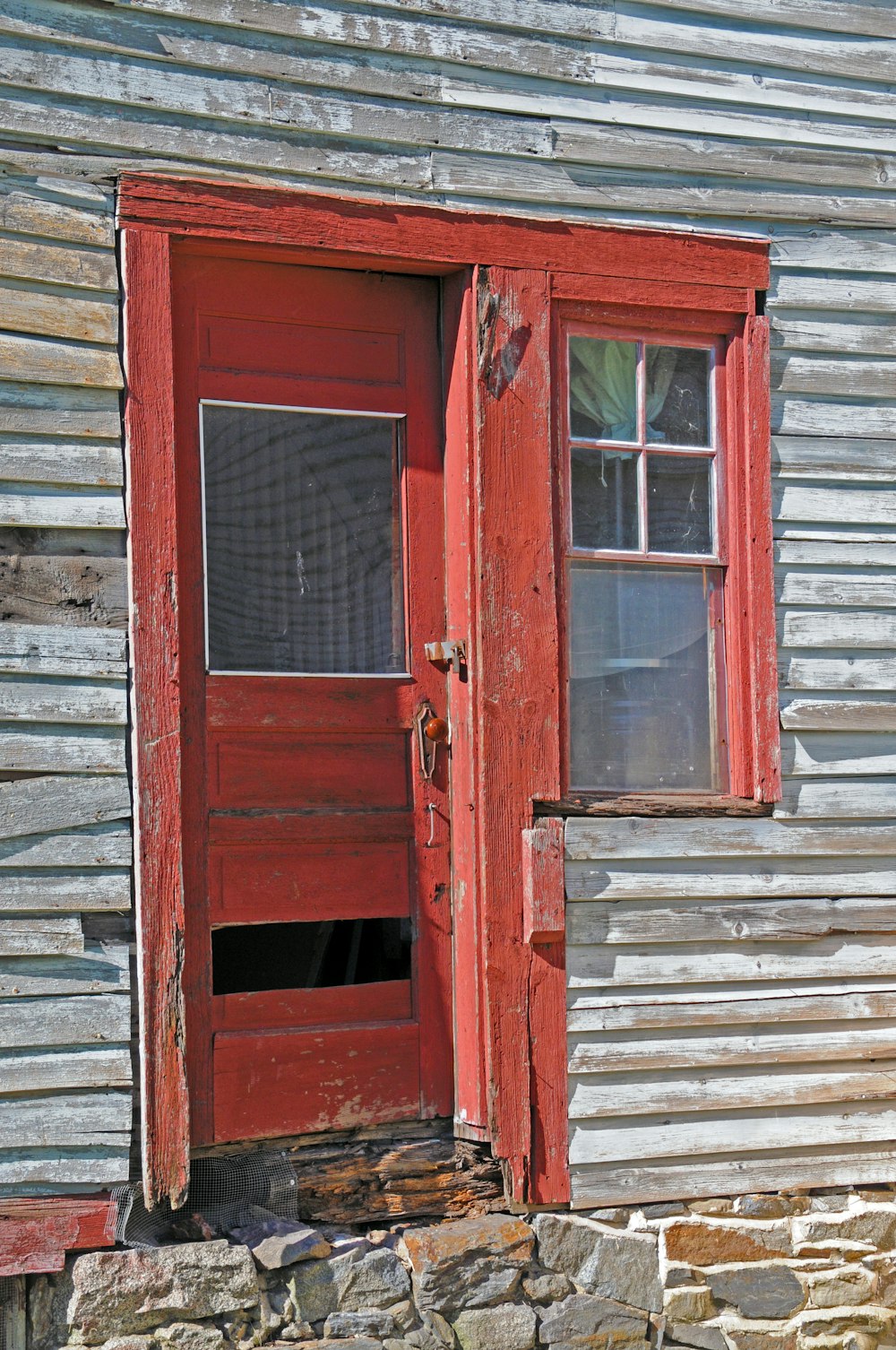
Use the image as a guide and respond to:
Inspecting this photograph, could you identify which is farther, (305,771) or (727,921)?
(727,921)

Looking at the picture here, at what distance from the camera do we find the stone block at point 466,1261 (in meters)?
4.03

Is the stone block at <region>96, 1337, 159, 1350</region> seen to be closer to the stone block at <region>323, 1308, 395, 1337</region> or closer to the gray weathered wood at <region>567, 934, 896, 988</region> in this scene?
the stone block at <region>323, 1308, 395, 1337</region>

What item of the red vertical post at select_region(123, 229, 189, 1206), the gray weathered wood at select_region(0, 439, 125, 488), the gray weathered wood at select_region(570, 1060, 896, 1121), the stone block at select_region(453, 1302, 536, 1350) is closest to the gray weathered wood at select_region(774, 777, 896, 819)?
the gray weathered wood at select_region(570, 1060, 896, 1121)

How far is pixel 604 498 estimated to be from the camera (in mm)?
4586

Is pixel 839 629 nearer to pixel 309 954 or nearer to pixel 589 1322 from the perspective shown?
pixel 309 954

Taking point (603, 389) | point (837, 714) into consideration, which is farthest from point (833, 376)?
point (837, 714)

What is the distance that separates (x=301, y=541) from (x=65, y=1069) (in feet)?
5.24

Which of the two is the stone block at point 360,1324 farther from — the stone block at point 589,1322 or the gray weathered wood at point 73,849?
the gray weathered wood at point 73,849

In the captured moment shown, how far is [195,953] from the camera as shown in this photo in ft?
13.2

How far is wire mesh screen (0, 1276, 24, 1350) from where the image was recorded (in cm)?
375

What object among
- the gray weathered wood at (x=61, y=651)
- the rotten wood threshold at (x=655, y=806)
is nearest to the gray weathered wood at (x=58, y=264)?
the gray weathered wood at (x=61, y=651)

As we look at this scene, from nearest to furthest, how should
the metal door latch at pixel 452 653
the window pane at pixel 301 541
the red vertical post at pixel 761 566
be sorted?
the window pane at pixel 301 541 < the metal door latch at pixel 452 653 < the red vertical post at pixel 761 566

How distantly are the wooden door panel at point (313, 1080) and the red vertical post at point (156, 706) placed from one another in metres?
0.19

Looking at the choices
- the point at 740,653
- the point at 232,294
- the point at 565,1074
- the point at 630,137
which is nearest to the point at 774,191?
the point at 630,137
